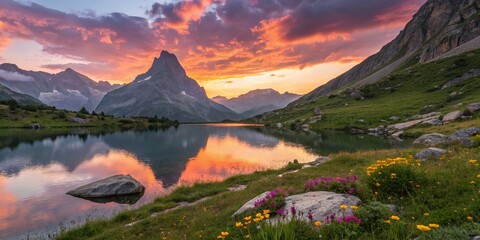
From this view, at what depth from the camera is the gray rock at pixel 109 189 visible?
31.7 meters

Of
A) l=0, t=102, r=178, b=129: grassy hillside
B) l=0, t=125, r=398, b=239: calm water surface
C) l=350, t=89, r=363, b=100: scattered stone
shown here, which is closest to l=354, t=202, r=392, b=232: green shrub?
l=0, t=125, r=398, b=239: calm water surface

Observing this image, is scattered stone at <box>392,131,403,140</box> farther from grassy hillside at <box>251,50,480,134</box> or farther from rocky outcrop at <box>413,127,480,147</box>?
rocky outcrop at <box>413,127,480,147</box>

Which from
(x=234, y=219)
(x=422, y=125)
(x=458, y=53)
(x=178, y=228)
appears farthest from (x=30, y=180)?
(x=458, y=53)

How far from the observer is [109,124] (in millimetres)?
185875

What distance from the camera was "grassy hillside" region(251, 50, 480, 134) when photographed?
104875 mm

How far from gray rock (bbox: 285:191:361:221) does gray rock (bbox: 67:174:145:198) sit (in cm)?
2484

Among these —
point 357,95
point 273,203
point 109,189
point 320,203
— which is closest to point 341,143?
point 109,189

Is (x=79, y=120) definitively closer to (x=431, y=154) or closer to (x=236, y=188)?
(x=236, y=188)

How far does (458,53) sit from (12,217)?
795 feet

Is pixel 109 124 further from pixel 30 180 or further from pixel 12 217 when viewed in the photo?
pixel 12 217

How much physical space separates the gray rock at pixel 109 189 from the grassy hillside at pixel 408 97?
3053 inches

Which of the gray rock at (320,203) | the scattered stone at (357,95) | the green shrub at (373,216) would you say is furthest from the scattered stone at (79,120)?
the green shrub at (373,216)

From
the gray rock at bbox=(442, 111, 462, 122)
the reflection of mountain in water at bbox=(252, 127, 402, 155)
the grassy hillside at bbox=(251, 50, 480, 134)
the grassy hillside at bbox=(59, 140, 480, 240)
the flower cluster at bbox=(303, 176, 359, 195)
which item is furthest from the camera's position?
the grassy hillside at bbox=(251, 50, 480, 134)

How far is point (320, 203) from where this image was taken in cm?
1173
